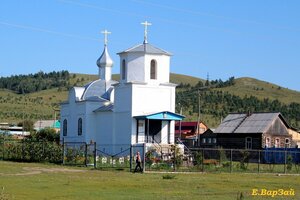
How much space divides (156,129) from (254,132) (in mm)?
18427

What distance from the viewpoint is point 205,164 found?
45.5 m

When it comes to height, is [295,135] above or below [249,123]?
below

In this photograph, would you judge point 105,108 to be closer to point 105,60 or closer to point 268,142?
point 105,60

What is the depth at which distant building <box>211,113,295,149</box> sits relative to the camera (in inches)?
2872

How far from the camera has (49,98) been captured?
171000 millimetres

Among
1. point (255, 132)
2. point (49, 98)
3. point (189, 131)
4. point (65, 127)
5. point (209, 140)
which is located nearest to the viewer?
point (65, 127)

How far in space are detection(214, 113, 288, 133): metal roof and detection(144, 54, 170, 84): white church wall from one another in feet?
56.9

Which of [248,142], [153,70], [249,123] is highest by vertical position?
[153,70]

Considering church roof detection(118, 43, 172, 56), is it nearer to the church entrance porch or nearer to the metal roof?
the church entrance porch

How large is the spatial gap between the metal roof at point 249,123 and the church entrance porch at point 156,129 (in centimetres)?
1752

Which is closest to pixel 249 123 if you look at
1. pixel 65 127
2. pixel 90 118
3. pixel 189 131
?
pixel 90 118

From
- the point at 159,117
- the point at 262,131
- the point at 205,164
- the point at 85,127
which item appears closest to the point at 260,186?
the point at 205,164

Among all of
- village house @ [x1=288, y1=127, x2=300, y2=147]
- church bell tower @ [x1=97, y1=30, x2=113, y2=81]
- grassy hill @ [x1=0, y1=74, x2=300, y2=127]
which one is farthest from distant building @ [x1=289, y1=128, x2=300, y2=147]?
grassy hill @ [x1=0, y1=74, x2=300, y2=127]

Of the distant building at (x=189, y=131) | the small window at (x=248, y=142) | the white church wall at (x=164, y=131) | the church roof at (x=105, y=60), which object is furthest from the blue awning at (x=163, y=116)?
the distant building at (x=189, y=131)
